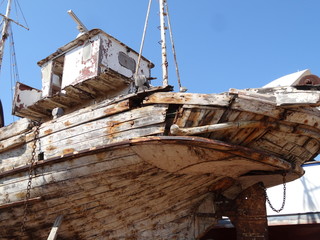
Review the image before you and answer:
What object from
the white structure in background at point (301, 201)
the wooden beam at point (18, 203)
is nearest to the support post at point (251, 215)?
the white structure in background at point (301, 201)

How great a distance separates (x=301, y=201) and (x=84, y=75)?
22.0 ft

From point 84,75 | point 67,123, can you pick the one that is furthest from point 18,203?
point 84,75

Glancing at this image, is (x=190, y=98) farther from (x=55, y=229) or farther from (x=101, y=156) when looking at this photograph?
(x=55, y=229)

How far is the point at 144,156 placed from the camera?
530 centimetres

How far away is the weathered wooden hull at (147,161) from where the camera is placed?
16.2 ft

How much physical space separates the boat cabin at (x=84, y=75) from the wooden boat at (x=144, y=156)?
31 millimetres

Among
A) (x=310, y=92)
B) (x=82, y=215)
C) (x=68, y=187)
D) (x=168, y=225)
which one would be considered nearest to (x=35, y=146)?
(x=68, y=187)

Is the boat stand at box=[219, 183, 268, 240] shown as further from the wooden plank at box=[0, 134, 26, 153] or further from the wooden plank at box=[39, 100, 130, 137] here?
the wooden plank at box=[0, 134, 26, 153]

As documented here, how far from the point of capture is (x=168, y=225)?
6426 mm

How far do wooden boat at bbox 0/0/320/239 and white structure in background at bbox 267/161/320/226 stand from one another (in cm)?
227

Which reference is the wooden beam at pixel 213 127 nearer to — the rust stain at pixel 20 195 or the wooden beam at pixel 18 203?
the wooden beam at pixel 18 203

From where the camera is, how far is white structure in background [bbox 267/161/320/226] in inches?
338

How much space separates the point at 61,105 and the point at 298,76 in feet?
16.7

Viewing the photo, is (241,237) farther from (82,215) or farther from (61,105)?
(61,105)
